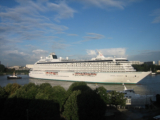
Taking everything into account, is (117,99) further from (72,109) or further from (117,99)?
(72,109)

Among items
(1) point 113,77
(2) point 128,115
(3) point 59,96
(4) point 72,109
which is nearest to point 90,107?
(4) point 72,109

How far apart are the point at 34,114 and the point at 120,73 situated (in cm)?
2071

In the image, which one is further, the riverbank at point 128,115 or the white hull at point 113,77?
the white hull at point 113,77

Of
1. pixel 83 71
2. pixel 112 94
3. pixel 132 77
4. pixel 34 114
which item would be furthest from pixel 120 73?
pixel 34 114

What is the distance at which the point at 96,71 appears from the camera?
99.6ft

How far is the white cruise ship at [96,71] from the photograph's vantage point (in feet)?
90.1

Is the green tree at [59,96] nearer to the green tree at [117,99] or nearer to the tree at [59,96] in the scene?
the tree at [59,96]

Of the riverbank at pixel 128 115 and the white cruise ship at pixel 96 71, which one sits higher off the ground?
the white cruise ship at pixel 96 71

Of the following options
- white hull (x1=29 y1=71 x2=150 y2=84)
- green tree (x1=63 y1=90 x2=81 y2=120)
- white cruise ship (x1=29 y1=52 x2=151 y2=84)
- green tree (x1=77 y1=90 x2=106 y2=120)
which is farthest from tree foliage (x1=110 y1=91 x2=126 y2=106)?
white cruise ship (x1=29 y1=52 x2=151 y2=84)

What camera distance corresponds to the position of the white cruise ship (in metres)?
27.5

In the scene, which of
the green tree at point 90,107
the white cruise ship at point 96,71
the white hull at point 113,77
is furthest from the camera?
the white cruise ship at point 96,71

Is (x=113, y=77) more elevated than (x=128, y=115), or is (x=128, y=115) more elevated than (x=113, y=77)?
(x=113, y=77)

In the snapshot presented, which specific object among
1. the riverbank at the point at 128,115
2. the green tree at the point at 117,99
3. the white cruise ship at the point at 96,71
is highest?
the white cruise ship at the point at 96,71

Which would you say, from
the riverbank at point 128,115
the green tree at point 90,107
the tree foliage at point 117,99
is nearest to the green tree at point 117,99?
the tree foliage at point 117,99
